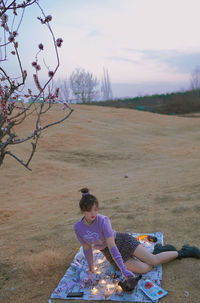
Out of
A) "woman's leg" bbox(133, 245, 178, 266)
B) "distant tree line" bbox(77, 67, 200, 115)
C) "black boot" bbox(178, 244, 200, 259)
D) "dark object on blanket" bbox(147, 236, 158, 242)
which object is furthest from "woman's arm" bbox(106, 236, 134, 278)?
"distant tree line" bbox(77, 67, 200, 115)

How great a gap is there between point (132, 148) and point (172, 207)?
7.98 meters

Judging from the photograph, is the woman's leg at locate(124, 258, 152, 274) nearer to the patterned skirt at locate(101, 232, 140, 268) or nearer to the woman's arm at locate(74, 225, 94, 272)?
the patterned skirt at locate(101, 232, 140, 268)

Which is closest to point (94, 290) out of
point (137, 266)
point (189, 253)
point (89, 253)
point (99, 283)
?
point (99, 283)

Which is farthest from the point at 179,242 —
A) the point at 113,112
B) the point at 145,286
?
the point at 113,112

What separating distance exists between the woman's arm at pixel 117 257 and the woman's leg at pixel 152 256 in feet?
1.09

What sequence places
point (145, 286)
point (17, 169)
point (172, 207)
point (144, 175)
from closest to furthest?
point (145, 286)
point (172, 207)
point (144, 175)
point (17, 169)

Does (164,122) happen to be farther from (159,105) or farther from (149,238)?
(149,238)

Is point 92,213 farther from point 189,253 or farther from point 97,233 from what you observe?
point 189,253

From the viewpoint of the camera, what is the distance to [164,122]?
19594 mm

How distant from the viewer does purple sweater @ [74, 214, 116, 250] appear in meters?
2.67

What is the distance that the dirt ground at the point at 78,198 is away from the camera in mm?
2988

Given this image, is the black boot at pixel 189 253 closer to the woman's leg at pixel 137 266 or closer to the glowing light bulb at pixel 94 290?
the woman's leg at pixel 137 266

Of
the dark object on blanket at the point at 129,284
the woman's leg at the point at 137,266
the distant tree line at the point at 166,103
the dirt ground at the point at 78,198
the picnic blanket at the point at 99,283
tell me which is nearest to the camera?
the dark object on blanket at the point at 129,284

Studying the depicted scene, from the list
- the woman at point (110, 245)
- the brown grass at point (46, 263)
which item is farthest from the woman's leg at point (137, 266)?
the brown grass at point (46, 263)
